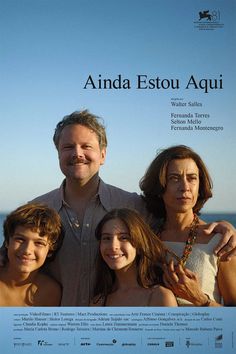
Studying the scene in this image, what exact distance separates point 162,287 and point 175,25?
1.07m

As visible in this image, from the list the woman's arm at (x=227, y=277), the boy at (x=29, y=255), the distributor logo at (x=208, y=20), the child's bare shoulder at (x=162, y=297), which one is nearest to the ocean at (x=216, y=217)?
the boy at (x=29, y=255)

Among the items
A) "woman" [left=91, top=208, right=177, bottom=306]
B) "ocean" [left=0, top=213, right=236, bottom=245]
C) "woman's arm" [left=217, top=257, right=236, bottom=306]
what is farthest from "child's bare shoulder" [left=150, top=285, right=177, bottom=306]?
"ocean" [left=0, top=213, right=236, bottom=245]

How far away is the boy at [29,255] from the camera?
7.67 ft

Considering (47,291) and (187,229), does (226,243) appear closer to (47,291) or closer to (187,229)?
(187,229)

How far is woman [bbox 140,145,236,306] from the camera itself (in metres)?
2.32

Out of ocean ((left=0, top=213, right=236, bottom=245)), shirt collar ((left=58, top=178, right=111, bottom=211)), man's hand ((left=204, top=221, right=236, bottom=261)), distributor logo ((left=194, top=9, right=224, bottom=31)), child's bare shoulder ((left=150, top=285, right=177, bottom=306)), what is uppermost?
distributor logo ((left=194, top=9, right=224, bottom=31))

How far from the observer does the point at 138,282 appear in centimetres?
232

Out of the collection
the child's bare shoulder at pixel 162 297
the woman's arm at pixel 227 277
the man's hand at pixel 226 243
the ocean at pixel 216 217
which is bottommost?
the child's bare shoulder at pixel 162 297

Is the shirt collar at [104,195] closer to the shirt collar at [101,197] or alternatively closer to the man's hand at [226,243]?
the shirt collar at [101,197]

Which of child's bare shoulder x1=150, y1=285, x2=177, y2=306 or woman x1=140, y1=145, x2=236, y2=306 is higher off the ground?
woman x1=140, y1=145, x2=236, y2=306

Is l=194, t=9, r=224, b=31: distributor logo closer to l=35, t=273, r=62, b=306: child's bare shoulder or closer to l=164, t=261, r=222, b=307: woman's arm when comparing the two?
l=164, t=261, r=222, b=307: woman's arm

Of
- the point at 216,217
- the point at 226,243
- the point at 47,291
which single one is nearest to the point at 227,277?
the point at 226,243

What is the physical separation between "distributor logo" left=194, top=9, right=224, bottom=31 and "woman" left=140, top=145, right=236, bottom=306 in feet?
1.67

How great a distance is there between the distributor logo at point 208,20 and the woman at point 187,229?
508 mm
